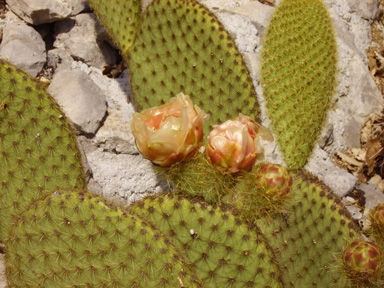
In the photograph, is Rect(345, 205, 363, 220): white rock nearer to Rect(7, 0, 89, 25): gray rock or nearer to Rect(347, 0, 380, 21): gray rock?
Rect(347, 0, 380, 21): gray rock

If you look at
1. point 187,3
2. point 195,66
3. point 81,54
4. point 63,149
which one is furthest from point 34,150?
point 81,54

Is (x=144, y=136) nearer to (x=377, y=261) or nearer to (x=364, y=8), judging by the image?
(x=377, y=261)

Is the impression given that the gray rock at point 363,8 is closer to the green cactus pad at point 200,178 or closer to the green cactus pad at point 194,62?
the green cactus pad at point 194,62

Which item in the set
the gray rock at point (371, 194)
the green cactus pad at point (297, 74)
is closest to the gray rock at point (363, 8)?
the green cactus pad at point (297, 74)

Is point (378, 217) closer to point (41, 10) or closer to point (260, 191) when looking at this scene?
point (260, 191)

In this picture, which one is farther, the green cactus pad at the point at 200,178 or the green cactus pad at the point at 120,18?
the green cactus pad at the point at 120,18

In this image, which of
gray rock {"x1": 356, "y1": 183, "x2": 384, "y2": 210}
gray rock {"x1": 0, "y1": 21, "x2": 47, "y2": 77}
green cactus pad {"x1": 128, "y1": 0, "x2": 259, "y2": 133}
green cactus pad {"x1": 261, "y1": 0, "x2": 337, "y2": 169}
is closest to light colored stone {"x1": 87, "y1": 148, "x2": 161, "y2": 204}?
green cactus pad {"x1": 128, "y1": 0, "x2": 259, "y2": 133}
